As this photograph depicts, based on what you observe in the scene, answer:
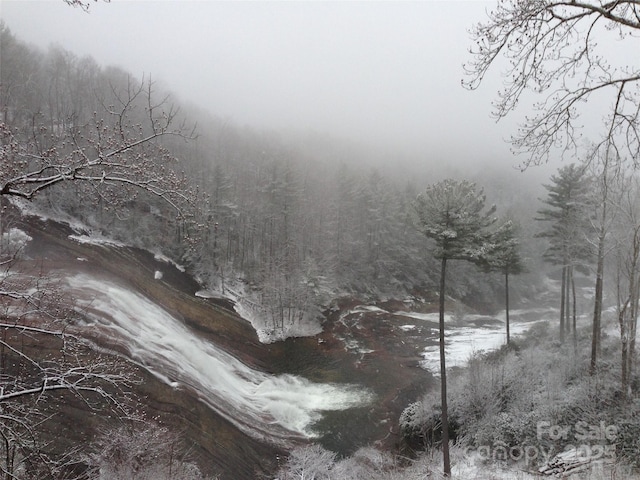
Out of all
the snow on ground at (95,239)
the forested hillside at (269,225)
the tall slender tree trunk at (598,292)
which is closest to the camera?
the tall slender tree trunk at (598,292)

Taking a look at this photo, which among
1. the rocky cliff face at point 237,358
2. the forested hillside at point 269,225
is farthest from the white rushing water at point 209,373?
the forested hillside at point 269,225

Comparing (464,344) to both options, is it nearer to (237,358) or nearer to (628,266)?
(237,358)

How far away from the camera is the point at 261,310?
37438 mm

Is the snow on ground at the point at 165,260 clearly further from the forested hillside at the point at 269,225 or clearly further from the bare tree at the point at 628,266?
the bare tree at the point at 628,266

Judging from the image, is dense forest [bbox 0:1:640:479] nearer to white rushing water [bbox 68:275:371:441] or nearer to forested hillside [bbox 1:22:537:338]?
forested hillside [bbox 1:22:537:338]

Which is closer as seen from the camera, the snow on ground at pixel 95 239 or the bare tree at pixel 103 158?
the bare tree at pixel 103 158

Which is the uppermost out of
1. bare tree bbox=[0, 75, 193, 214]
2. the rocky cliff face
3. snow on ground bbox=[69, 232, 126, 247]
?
snow on ground bbox=[69, 232, 126, 247]

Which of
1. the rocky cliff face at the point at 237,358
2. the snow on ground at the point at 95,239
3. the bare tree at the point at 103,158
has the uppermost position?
the snow on ground at the point at 95,239

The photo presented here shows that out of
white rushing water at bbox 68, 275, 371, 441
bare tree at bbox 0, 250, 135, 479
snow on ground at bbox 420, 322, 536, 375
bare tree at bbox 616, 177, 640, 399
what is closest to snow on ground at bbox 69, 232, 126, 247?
white rushing water at bbox 68, 275, 371, 441

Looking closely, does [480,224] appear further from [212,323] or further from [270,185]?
[270,185]

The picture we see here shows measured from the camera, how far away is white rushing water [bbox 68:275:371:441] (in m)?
20.2

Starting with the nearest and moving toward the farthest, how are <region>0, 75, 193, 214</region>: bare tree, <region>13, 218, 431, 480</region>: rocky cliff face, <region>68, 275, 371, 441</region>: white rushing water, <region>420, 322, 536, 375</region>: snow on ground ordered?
<region>0, 75, 193, 214</region>: bare tree
<region>13, 218, 431, 480</region>: rocky cliff face
<region>68, 275, 371, 441</region>: white rushing water
<region>420, 322, 536, 375</region>: snow on ground

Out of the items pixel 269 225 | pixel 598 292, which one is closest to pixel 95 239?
pixel 269 225

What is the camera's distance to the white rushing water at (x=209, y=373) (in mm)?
20156
